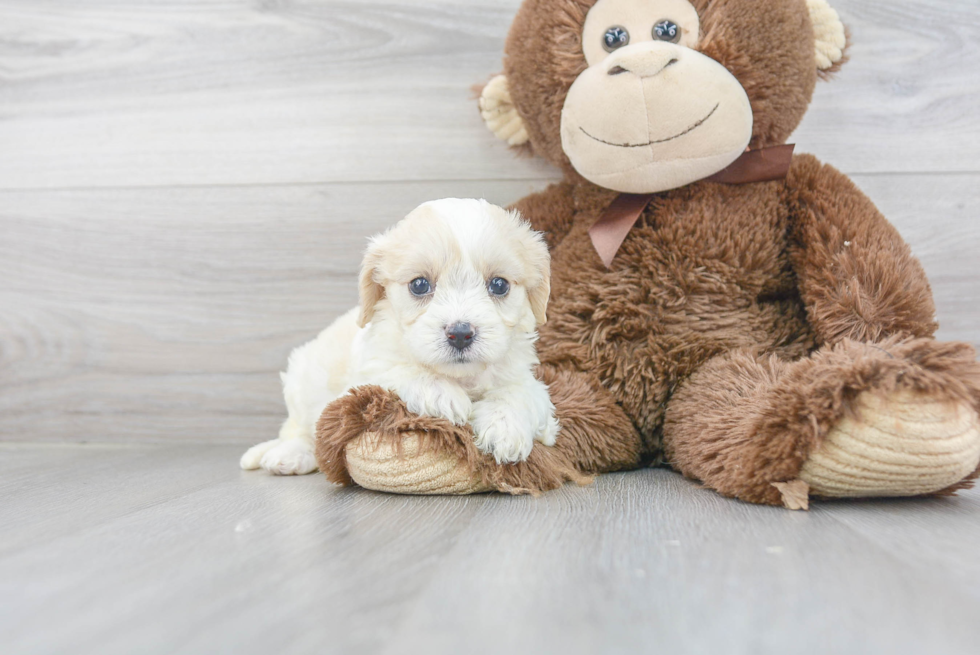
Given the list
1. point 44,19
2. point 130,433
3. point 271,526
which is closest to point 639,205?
point 271,526

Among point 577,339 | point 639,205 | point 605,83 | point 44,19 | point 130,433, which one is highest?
point 44,19

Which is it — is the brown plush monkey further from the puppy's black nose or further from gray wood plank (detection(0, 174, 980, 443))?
gray wood plank (detection(0, 174, 980, 443))

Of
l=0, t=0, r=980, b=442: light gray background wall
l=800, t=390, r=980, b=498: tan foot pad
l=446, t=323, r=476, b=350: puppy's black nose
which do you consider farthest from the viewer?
l=0, t=0, r=980, b=442: light gray background wall

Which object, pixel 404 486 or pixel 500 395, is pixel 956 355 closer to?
pixel 500 395

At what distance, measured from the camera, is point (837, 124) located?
5.23 feet

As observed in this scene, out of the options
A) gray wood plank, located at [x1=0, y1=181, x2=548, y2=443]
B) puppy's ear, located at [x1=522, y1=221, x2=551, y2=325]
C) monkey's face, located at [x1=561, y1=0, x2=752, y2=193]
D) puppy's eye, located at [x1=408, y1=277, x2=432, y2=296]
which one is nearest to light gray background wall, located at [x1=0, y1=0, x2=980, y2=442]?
gray wood plank, located at [x1=0, y1=181, x2=548, y2=443]

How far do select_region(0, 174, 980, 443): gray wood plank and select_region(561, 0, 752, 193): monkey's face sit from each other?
43 centimetres

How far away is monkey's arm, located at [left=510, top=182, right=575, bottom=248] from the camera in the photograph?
144 cm

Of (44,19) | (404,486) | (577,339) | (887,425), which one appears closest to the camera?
(887,425)

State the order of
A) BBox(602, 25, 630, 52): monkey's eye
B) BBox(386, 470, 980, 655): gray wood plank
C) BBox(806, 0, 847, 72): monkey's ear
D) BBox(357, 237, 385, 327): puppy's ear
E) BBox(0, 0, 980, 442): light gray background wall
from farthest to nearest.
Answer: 1. BBox(0, 0, 980, 442): light gray background wall
2. BBox(806, 0, 847, 72): monkey's ear
3. BBox(602, 25, 630, 52): monkey's eye
4. BBox(357, 237, 385, 327): puppy's ear
5. BBox(386, 470, 980, 655): gray wood plank

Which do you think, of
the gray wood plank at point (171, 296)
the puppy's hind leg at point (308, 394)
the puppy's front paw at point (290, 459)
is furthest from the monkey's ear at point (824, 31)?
the puppy's front paw at point (290, 459)

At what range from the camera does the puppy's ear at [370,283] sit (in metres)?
1.14

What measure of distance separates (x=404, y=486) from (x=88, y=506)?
48 centimetres

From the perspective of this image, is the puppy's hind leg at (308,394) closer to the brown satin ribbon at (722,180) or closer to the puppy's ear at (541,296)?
the puppy's ear at (541,296)
